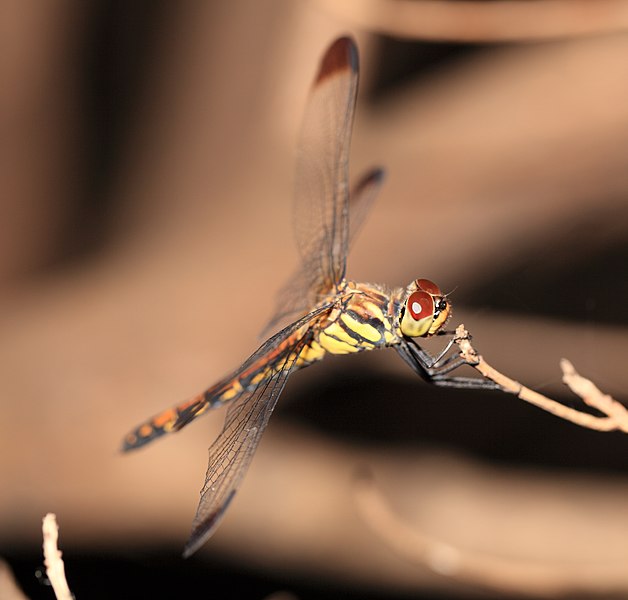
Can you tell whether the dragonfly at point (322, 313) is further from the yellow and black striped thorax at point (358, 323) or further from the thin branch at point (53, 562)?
the thin branch at point (53, 562)

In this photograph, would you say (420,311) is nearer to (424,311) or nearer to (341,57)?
(424,311)

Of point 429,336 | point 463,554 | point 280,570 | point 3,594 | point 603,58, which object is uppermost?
point 603,58

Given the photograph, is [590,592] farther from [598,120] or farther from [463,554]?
[598,120]

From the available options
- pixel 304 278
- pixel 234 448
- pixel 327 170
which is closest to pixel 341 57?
pixel 327 170

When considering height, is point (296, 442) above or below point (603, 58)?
below

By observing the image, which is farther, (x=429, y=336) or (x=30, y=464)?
(x=30, y=464)

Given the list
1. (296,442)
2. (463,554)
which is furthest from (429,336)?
(296,442)

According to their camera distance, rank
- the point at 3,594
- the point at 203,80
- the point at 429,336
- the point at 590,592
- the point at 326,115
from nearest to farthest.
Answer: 1. the point at 3,594
2. the point at 429,336
3. the point at 326,115
4. the point at 590,592
5. the point at 203,80

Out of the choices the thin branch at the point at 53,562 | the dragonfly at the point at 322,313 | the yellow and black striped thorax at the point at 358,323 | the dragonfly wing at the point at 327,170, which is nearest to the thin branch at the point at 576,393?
the dragonfly at the point at 322,313
